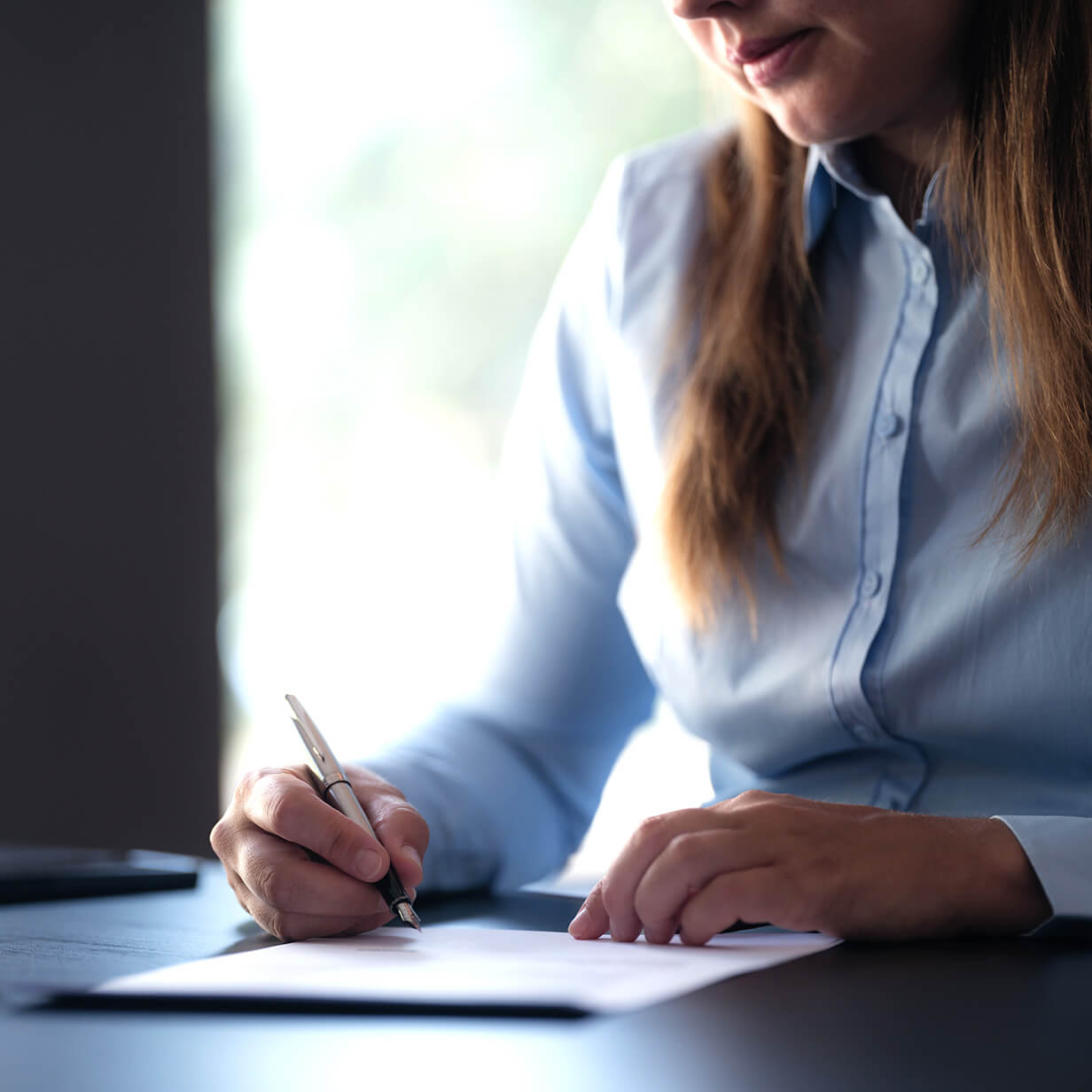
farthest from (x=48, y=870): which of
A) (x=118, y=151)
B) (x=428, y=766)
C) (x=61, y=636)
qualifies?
(x=118, y=151)

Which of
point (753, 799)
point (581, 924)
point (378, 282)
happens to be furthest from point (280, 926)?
point (378, 282)

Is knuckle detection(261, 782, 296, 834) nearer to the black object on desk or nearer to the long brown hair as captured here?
the black object on desk

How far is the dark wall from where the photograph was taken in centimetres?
235

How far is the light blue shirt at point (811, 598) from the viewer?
2.90 ft

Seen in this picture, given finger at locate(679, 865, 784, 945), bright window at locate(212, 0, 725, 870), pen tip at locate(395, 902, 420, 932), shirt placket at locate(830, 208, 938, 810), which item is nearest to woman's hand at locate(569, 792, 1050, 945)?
finger at locate(679, 865, 784, 945)

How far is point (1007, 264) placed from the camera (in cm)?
91

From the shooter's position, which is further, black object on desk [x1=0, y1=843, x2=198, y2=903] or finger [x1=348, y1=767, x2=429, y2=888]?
black object on desk [x1=0, y1=843, x2=198, y2=903]

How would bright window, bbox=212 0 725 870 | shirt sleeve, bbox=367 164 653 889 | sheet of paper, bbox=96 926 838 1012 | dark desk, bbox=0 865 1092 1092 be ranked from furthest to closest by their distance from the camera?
bright window, bbox=212 0 725 870
shirt sleeve, bbox=367 164 653 889
sheet of paper, bbox=96 926 838 1012
dark desk, bbox=0 865 1092 1092

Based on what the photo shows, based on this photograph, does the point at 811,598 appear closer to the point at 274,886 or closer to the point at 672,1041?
the point at 274,886

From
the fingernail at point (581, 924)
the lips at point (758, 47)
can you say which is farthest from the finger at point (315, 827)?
the lips at point (758, 47)

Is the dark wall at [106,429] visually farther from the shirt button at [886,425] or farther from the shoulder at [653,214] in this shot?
the shirt button at [886,425]

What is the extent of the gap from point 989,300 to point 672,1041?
661mm

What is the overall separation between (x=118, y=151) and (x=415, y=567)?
1.00 metres

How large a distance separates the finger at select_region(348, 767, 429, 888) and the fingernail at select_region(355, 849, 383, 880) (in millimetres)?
29
